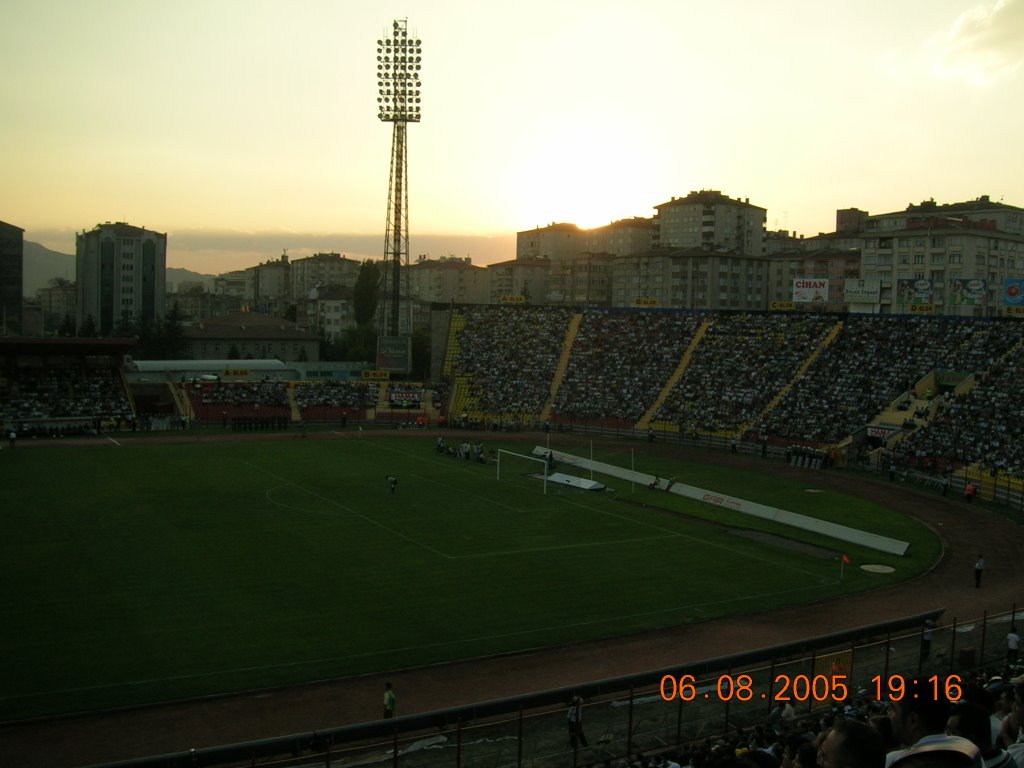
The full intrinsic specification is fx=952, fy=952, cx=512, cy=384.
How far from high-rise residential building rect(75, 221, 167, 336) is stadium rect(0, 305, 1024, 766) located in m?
70.8

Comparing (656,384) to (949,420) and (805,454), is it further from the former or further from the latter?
(949,420)

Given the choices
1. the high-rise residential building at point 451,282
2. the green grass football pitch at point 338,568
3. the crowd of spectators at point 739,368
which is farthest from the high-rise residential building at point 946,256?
the high-rise residential building at point 451,282

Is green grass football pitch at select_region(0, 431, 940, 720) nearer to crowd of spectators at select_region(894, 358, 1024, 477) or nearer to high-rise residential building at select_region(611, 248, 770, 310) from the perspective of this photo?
crowd of spectators at select_region(894, 358, 1024, 477)

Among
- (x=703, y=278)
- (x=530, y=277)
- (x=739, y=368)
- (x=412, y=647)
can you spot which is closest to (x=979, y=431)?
(x=739, y=368)

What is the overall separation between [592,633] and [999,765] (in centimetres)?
2123

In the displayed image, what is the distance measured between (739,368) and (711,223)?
7141 centimetres


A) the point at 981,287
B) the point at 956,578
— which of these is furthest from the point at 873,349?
the point at 956,578

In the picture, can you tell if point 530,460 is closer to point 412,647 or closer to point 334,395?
point 334,395

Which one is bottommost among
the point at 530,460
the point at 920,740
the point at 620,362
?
the point at 530,460

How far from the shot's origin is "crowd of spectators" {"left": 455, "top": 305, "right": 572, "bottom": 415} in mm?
78312

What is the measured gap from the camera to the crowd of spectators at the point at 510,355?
78312 millimetres

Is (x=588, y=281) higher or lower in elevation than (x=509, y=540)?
higher

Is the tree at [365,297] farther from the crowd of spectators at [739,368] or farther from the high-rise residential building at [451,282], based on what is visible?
the crowd of spectators at [739,368]

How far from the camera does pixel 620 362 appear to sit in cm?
7875
